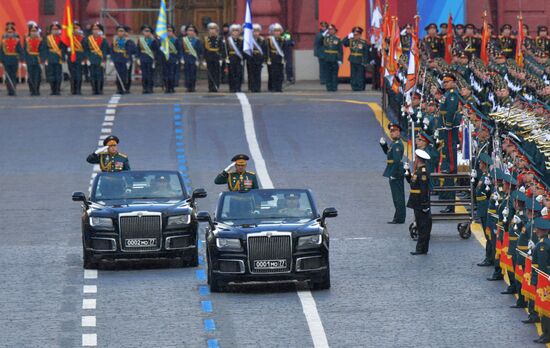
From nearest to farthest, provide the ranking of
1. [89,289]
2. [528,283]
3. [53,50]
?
[528,283], [89,289], [53,50]

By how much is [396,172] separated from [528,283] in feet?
34.3

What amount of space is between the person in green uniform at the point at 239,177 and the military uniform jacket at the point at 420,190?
2.51 metres

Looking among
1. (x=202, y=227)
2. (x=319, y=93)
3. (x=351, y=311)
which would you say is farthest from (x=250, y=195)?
(x=319, y=93)

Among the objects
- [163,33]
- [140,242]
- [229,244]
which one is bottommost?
[140,242]

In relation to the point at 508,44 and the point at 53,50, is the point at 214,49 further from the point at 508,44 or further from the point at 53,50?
the point at 508,44

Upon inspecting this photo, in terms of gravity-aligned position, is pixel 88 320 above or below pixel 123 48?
below

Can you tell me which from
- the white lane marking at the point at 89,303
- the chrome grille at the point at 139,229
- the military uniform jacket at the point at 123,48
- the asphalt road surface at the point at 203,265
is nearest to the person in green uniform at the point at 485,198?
the asphalt road surface at the point at 203,265

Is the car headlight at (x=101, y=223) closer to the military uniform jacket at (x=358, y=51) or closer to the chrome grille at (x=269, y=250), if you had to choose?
the chrome grille at (x=269, y=250)

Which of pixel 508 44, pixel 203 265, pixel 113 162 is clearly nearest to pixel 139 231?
pixel 203 265

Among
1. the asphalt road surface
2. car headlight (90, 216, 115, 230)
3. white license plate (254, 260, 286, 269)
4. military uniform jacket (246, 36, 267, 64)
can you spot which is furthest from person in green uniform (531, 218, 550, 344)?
military uniform jacket (246, 36, 267, 64)

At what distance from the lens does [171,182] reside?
29047 mm

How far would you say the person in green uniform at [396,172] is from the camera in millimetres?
32156

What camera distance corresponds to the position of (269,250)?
25219mm

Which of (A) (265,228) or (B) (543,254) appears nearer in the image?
(B) (543,254)
